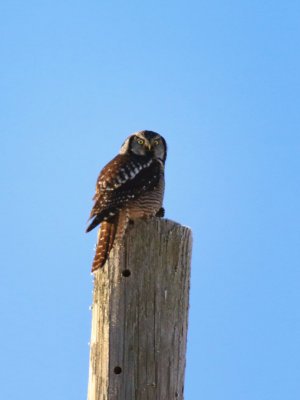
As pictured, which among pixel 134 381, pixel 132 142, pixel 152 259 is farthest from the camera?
pixel 132 142

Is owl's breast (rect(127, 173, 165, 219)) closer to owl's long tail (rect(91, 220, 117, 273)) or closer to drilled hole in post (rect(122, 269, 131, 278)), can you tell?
owl's long tail (rect(91, 220, 117, 273))

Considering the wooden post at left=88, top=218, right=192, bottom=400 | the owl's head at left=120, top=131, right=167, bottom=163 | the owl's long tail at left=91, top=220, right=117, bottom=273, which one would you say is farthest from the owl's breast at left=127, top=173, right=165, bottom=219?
the wooden post at left=88, top=218, right=192, bottom=400

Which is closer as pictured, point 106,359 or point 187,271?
point 106,359

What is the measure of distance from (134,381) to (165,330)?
0.32 m

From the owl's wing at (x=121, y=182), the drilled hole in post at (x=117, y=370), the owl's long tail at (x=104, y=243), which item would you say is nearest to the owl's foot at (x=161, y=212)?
the owl's wing at (x=121, y=182)

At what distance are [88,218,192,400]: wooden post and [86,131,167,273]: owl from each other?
249 mm

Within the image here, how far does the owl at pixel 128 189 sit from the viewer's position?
395 centimetres

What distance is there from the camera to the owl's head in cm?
531

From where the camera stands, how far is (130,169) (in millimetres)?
4723

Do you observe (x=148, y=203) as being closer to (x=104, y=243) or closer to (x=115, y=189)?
(x=115, y=189)

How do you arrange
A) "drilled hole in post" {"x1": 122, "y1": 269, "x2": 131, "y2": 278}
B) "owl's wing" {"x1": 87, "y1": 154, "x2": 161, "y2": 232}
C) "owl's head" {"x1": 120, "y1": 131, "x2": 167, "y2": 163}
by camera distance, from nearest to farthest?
"drilled hole in post" {"x1": 122, "y1": 269, "x2": 131, "y2": 278}
"owl's wing" {"x1": 87, "y1": 154, "x2": 161, "y2": 232}
"owl's head" {"x1": 120, "y1": 131, "x2": 167, "y2": 163}

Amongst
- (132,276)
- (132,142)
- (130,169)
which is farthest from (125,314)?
(132,142)

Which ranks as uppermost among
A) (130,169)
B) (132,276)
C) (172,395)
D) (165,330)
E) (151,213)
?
(130,169)

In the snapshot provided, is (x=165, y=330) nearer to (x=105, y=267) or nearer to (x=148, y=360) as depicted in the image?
(x=148, y=360)
